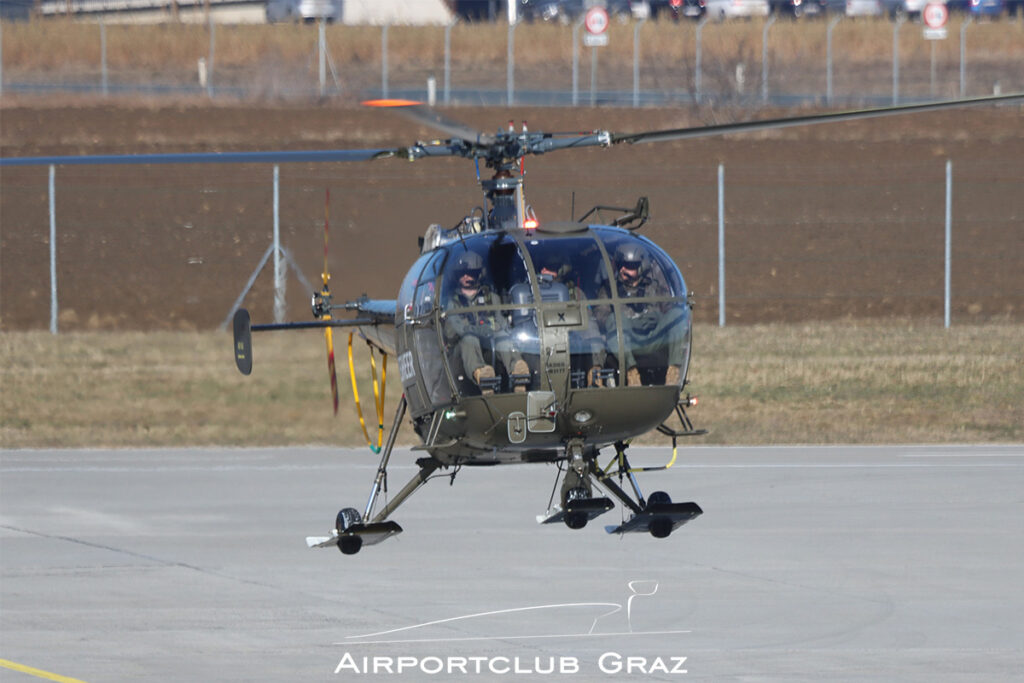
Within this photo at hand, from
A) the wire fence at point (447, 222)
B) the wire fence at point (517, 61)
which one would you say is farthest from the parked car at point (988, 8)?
the wire fence at point (447, 222)

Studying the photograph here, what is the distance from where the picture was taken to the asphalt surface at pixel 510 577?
1250cm

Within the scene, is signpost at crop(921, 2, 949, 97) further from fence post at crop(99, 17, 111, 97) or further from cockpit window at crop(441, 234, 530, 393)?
cockpit window at crop(441, 234, 530, 393)

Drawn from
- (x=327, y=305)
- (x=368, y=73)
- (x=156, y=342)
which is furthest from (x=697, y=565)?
(x=368, y=73)

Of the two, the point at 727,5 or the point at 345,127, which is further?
the point at 727,5

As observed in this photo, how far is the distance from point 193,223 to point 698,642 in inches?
1206

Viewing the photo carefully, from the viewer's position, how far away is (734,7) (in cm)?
5572

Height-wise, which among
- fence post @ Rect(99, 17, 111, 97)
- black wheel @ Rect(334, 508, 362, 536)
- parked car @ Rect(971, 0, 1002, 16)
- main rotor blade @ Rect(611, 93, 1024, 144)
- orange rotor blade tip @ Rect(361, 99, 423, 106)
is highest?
parked car @ Rect(971, 0, 1002, 16)

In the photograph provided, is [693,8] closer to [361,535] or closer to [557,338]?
[361,535]

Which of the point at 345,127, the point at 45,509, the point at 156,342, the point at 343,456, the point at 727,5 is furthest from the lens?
the point at 727,5

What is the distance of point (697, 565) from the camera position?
15969mm

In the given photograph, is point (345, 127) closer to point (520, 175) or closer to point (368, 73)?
point (368, 73)

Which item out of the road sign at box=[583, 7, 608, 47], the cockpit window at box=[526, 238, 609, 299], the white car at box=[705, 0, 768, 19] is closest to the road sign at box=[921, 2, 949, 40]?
the white car at box=[705, 0, 768, 19]

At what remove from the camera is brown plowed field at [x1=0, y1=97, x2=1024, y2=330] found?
38250 mm

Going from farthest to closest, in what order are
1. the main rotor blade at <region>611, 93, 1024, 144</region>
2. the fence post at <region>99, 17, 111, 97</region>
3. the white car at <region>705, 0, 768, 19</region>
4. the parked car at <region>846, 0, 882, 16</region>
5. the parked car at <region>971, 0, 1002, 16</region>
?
the parked car at <region>971, 0, 1002, 16</region> → the parked car at <region>846, 0, 882, 16</region> → the white car at <region>705, 0, 768, 19</region> → the fence post at <region>99, 17, 111, 97</region> → the main rotor blade at <region>611, 93, 1024, 144</region>
